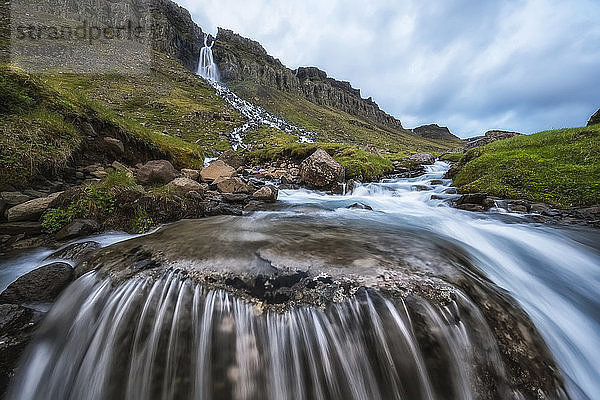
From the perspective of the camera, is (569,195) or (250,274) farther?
(569,195)

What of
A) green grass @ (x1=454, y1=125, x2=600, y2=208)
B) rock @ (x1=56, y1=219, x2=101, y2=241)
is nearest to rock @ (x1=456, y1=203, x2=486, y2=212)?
green grass @ (x1=454, y1=125, x2=600, y2=208)

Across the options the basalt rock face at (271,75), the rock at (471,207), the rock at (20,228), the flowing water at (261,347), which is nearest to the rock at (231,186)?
the rock at (20,228)

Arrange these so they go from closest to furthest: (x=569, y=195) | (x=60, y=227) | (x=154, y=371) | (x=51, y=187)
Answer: (x=154, y=371)
(x=60, y=227)
(x=51, y=187)
(x=569, y=195)

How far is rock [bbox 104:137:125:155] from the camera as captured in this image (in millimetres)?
7751

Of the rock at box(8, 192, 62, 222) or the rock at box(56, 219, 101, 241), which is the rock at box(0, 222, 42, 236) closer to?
the rock at box(8, 192, 62, 222)

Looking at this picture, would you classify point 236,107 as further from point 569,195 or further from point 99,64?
A: point 569,195

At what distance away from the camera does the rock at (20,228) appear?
4000 mm

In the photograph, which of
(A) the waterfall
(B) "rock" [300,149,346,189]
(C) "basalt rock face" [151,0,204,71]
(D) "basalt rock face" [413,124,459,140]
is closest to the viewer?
(B) "rock" [300,149,346,189]

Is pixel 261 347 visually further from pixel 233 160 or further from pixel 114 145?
pixel 233 160

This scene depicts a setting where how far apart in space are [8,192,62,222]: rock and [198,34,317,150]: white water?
29.5 metres

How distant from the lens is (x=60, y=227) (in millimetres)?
4262

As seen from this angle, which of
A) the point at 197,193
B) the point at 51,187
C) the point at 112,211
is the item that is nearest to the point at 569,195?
the point at 197,193

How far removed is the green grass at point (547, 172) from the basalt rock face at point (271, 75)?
10704 centimetres

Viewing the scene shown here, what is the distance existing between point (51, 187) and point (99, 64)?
70881 mm
